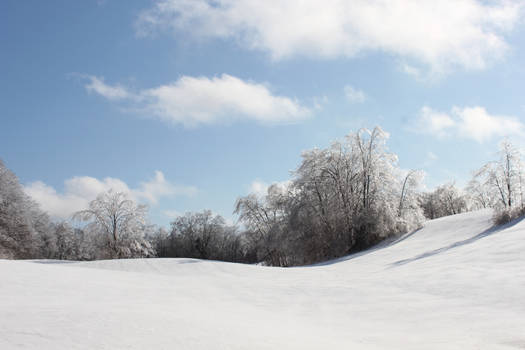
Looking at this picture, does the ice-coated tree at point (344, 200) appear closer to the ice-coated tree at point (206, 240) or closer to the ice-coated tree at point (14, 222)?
the ice-coated tree at point (14, 222)

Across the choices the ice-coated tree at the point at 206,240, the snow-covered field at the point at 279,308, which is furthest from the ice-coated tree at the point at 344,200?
the ice-coated tree at the point at 206,240

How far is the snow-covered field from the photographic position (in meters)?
3.42

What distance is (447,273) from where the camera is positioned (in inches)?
359

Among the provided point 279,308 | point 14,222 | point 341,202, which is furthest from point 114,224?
point 279,308

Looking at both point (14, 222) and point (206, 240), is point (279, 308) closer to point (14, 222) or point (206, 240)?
point (14, 222)

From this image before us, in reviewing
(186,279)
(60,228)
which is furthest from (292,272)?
(60,228)

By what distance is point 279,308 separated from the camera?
7094mm

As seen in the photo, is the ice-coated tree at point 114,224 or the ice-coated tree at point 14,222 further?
the ice-coated tree at point 114,224

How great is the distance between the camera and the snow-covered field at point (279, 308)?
3418mm

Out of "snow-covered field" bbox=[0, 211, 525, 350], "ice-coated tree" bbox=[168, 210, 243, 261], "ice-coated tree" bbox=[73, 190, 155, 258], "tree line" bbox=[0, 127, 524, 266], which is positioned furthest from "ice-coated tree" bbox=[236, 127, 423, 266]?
"ice-coated tree" bbox=[168, 210, 243, 261]

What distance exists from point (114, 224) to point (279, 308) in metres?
34.2

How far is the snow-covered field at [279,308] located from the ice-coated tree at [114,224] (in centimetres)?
2645

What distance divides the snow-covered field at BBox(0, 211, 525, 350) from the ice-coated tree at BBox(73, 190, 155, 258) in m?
26.4

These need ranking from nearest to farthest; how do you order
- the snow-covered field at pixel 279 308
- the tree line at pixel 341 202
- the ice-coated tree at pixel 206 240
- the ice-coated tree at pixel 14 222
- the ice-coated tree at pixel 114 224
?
the snow-covered field at pixel 279 308, the tree line at pixel 341 202, the ice-coated tree at pixel 14 222, the ice-coated tree at pixel 114 224, the ice-coated tree at pixel 206 240
